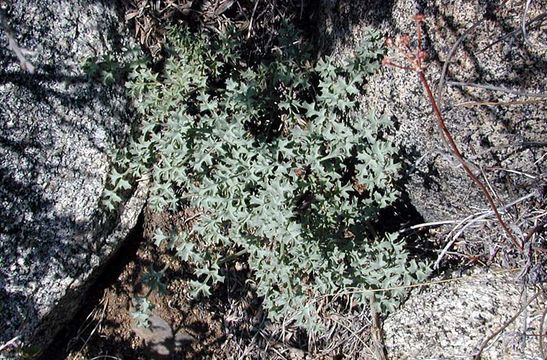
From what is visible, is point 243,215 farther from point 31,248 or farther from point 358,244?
point 31,248

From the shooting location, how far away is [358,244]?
3.53 metres

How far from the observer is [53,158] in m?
3.55

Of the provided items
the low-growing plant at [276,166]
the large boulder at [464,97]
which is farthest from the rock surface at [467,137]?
the low-growing plant at [276,166]

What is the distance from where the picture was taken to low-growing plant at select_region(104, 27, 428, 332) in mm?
3375

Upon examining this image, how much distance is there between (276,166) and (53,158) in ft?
3.90

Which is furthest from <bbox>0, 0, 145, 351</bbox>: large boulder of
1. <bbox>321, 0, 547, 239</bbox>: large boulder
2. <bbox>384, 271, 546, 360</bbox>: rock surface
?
<bbox>384, 271, 546, 360</bbox>: rock surface

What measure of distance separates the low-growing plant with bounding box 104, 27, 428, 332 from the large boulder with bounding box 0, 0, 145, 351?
169 millimetres

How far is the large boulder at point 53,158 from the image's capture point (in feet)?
11.3

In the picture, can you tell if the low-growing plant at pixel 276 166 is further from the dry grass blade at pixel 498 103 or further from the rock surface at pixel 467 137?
the dry grass blade at pixel 498 103

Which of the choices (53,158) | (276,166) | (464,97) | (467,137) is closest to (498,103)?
(464,97)

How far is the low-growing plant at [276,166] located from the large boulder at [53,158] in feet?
0.55

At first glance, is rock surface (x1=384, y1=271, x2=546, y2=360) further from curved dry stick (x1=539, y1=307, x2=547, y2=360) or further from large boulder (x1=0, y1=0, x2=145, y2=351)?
large boulder (x1=0, y1=0, x2=145, y2=351)

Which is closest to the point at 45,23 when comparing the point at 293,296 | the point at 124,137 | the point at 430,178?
the point at 124,137

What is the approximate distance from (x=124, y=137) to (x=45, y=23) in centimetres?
72
